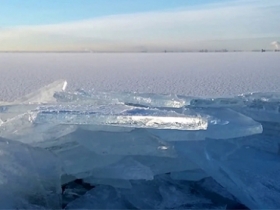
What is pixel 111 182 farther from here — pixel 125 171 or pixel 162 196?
pixel 162 196

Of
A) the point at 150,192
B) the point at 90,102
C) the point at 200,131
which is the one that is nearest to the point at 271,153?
the point at 200,131

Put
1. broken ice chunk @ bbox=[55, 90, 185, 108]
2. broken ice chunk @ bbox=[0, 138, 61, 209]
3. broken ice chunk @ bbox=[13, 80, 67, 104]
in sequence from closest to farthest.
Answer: broken ice chunk @ bbox=[0, 138, 61, 209] < broken ice chunk @ bbox=[55, 90, 185, 108] < broken ice chunk @ bbox=[13, 80, 67, 104]

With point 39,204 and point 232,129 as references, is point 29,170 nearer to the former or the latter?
point 39,204

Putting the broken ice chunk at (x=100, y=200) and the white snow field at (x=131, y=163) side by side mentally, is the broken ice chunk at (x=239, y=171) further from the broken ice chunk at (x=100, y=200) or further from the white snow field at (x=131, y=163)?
the broken ice chunk at (x=100, y=200)

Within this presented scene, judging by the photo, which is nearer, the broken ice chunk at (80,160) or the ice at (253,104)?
the broken ice chunk at (80,160)

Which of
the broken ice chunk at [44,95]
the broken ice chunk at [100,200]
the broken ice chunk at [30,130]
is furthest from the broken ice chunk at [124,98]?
the broken ice chunk at [100,200]

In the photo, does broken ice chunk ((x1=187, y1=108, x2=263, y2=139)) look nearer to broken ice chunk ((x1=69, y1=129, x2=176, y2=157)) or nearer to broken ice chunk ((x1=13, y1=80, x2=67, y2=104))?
broken ice chunk ((x1=69, y1=129, x2=176, y2=157))

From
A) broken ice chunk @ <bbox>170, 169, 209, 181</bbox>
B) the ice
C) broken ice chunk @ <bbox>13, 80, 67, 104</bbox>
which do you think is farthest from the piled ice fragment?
broken ice chunk @ <bbox>13, 80, 67, 104</bbox>

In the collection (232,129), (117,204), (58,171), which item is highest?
(232,129)

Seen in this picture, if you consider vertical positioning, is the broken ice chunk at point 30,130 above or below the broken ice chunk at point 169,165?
above
